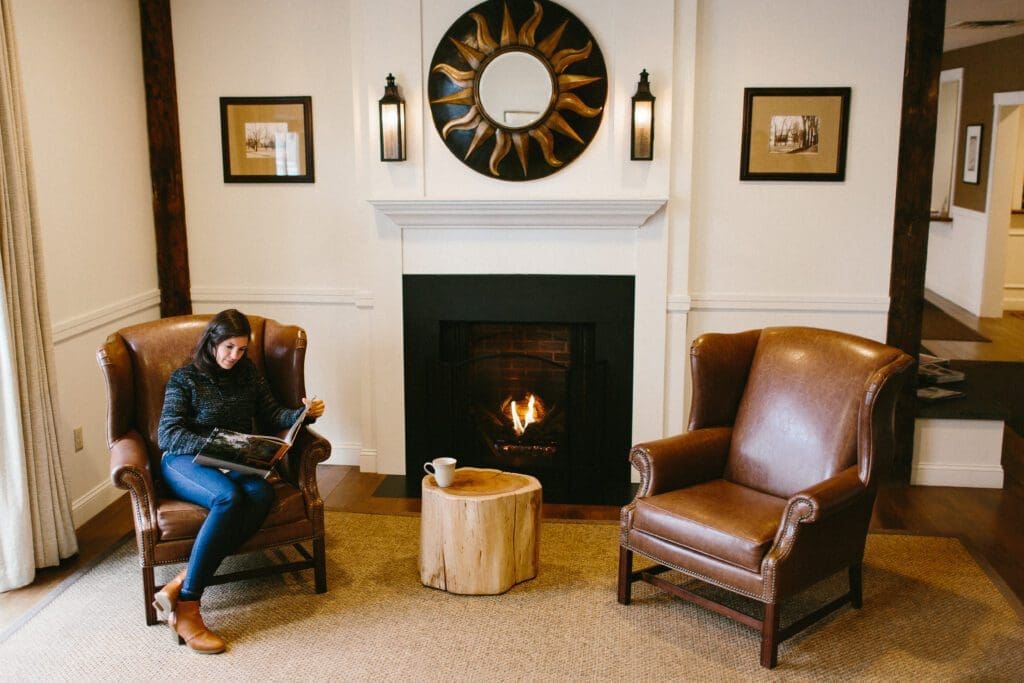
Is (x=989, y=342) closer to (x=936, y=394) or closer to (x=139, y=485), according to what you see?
(x=936, y=394)

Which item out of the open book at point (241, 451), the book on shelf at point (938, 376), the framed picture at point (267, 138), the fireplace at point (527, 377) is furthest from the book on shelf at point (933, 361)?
the open book at point (241, 451)

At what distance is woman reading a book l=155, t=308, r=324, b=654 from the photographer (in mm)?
3135

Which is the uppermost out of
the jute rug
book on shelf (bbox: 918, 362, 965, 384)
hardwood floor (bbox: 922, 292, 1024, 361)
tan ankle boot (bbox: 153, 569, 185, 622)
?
book on shelf (bbox: 918, 362, 965, 384)

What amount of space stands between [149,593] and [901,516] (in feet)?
10.1

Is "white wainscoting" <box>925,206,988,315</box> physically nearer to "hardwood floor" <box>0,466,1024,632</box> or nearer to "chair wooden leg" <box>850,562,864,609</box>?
"hardwood floor" <box>0,466,1024,632</box>

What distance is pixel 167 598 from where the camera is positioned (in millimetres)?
3141

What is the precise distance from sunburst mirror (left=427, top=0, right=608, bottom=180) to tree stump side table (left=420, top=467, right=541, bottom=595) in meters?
1.58

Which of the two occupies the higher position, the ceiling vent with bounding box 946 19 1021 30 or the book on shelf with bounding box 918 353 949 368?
the ceiling vent with bounding box 946 19 1021 30

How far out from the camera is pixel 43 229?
3.77m

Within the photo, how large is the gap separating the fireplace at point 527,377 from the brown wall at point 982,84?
15.6 ft

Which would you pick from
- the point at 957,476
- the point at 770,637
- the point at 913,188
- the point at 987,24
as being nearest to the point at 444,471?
the point at 770,637

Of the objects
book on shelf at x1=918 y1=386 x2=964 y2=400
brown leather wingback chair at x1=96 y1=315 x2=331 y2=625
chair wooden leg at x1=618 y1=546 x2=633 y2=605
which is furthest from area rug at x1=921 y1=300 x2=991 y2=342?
brown leather wingback chair at x1=96 y1=315 x2=331 y2=625

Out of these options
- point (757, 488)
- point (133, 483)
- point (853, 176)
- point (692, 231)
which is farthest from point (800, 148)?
point (133, 483)

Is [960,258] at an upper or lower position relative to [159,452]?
upper
